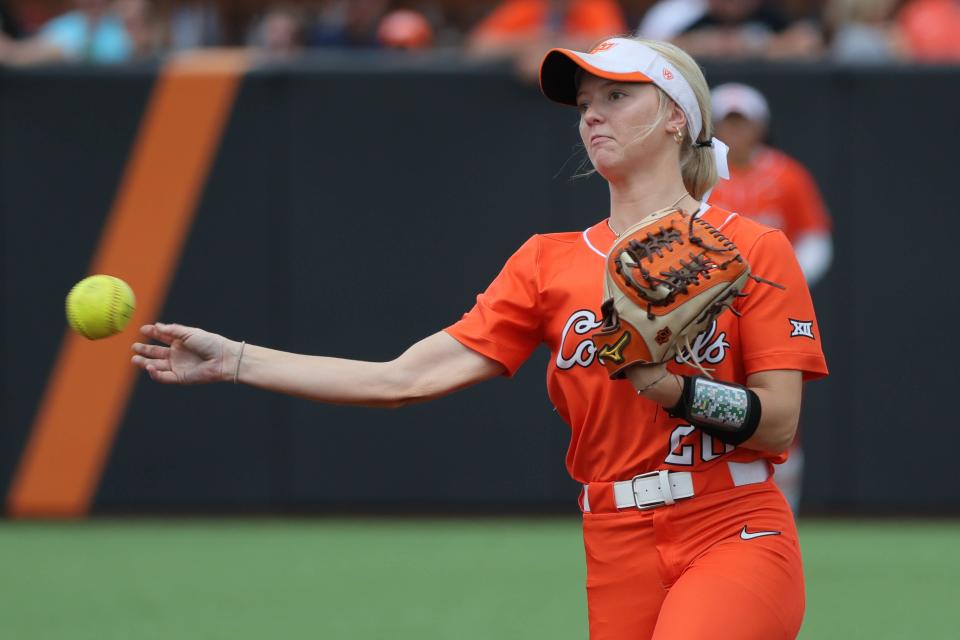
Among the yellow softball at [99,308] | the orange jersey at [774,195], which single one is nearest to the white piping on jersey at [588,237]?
the yellow softball at [99,308]

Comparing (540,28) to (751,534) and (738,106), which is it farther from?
(751,534)

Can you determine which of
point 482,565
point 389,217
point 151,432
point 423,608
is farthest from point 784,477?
point 151,432

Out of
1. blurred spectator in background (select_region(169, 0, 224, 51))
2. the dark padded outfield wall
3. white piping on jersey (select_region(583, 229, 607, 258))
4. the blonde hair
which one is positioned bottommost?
white piping on jersey (select_region(583, 229, 607, 258))

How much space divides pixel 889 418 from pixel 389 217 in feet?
11.6

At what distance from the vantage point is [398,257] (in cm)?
1008

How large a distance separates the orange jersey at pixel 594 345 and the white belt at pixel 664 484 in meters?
0.03

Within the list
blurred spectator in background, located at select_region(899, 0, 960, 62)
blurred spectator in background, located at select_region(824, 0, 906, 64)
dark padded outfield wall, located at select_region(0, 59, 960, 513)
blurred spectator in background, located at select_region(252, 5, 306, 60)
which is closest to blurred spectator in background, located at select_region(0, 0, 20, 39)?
dark padded outfield wall, located at select_region(0, 59, 960, 513)

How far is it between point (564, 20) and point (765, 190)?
242 cm

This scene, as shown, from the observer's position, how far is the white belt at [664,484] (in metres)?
3.59

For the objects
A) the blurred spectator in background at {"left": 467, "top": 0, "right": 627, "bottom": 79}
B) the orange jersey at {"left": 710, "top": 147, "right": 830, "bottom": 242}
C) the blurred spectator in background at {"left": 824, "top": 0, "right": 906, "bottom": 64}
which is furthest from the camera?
the blurred spectator in background at {"left": 824, "top": 0, "right": 906, "bottom": 64}

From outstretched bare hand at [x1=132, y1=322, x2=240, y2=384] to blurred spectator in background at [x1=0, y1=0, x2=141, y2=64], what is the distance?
22.4 ft

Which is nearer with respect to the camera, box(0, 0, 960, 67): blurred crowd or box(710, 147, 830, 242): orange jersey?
box(710, 147, 830, 242): orange jersey

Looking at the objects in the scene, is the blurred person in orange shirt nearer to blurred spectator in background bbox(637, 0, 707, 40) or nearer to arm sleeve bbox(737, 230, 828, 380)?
blurred spectator in background bbox(637, 0, 707, 40)

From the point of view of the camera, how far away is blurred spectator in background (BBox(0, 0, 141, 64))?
33.0 feet
